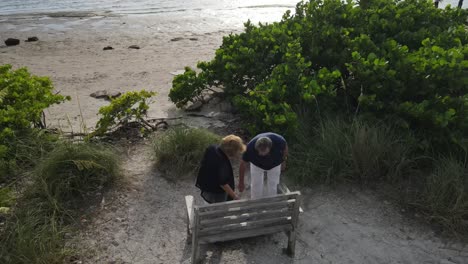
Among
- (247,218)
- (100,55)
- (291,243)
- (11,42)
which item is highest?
(11,42)

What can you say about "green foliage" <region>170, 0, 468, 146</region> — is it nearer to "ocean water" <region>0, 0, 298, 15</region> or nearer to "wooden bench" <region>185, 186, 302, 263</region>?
"wooden bench" <region>185, 186, 302, 263</region>

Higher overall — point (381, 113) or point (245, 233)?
point (381, 113)

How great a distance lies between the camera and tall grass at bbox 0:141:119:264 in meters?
4.58

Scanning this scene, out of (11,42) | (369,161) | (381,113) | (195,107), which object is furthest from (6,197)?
(11,42)

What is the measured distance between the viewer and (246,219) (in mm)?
4715

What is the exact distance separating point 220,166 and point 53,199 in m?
2.36

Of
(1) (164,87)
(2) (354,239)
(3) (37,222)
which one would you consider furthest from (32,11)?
(2) (354,239)

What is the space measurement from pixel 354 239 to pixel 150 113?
5.54 m

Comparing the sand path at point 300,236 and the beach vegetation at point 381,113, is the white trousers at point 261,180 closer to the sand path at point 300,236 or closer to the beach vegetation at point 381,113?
the sand path at point 300,236

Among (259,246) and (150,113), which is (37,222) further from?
(150,113)

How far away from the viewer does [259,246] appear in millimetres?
5070

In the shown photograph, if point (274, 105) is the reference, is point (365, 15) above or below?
above

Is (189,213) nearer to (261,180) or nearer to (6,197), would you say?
(261,180)

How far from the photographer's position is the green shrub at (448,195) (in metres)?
5.33
